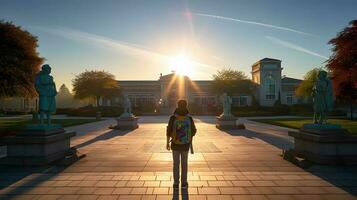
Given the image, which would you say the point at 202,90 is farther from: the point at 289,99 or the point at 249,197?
the point at 249,197

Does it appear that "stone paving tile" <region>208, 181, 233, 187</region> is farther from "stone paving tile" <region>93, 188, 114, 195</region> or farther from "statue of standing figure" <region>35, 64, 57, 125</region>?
"statue of standing figure" <region>35, 64, 57, 125</region>

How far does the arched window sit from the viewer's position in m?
59.2

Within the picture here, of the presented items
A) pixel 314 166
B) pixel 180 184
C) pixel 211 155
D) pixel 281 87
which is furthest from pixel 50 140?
pixel 281 87

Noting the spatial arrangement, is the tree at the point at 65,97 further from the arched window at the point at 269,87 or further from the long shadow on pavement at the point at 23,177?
the long shadow on pavement at the point at 23,177

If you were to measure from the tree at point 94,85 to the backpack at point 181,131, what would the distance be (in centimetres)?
4667

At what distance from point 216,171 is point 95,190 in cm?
308

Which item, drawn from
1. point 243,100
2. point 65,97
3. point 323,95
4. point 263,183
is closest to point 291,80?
point 243,100

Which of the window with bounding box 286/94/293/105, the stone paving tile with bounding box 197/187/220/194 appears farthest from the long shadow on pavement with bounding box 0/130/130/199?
the window with bounding box 286/94/293/105

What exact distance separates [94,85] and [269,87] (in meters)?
33.4

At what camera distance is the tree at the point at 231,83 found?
5500 centimetres

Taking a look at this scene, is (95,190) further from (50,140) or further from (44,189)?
(50,140)

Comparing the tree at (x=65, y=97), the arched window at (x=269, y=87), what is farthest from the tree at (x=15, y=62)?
the tree at (x=65, y=97)

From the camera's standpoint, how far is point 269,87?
59625 mm

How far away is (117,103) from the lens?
60406 millimetres
